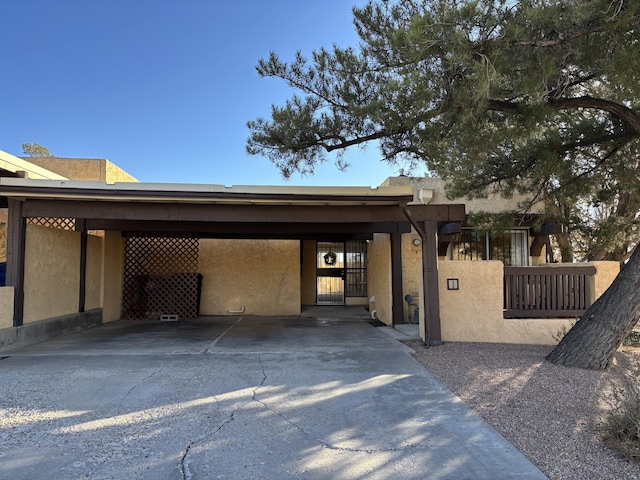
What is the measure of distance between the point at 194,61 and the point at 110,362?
28.7 ft

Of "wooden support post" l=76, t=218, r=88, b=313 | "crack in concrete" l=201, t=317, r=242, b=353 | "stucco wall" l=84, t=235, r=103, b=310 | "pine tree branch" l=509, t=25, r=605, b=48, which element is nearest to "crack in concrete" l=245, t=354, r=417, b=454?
"crack in concrete" l=201, t=317, r=242, b=353

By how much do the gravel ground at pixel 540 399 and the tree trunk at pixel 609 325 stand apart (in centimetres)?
20

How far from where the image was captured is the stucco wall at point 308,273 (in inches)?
598

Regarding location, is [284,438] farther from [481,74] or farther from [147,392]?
[481,74]

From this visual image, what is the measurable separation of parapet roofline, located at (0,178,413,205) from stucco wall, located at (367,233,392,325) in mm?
3602

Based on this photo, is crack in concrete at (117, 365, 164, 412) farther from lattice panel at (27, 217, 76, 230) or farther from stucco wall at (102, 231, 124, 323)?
stucco wall at (102, 231, 124, 323)

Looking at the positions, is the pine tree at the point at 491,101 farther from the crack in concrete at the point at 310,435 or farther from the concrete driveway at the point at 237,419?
the crack in concrete at the point at 310,435

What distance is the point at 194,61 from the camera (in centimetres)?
1156

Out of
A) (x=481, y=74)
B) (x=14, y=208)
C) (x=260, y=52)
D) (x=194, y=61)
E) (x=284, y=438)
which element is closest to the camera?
(x=284, y=438)

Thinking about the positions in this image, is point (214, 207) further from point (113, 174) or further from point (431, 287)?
point (113, 174)

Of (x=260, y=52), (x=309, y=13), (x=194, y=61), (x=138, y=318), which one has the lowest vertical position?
(x=138, y=318)

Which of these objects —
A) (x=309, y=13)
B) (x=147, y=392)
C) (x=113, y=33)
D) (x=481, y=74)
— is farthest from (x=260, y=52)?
(x=113, y=33)

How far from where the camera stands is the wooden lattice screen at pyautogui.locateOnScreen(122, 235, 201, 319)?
39.7ft

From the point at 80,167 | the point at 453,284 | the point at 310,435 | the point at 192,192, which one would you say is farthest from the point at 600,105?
the point at 80,167
